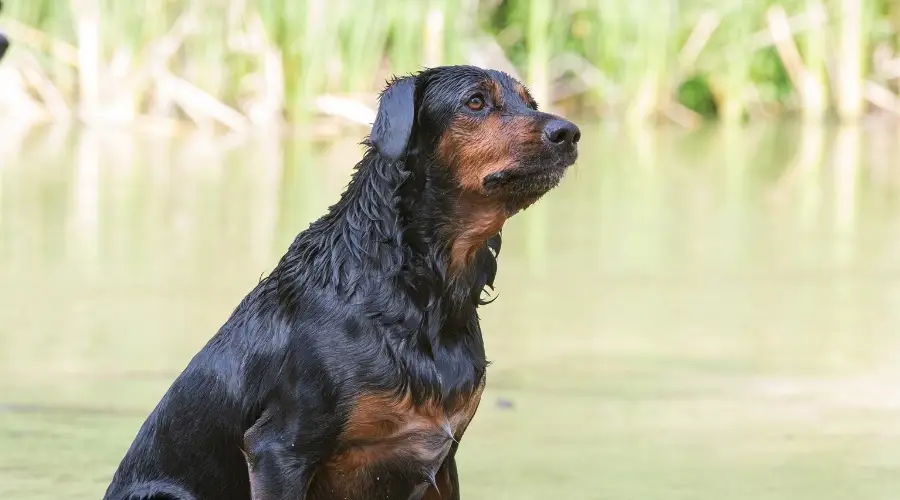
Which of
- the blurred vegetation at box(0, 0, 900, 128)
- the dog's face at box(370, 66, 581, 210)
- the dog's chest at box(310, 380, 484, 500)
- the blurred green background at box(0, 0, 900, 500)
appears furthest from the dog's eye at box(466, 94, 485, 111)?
the blurred vegetation at box(0, 0, 900, 128)

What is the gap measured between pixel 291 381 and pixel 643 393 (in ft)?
7.45

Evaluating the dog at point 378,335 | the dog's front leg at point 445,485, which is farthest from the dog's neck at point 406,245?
the dog's front leg at point 445,485

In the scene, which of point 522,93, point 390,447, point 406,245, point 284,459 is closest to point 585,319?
point 522,93

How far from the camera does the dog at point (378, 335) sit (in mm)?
3521

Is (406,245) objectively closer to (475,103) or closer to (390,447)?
(475,103)

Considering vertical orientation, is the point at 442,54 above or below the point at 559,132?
below

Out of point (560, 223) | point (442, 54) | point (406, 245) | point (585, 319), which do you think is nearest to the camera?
point (406, 245)

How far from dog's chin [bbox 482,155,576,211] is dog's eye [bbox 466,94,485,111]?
0.61 feet

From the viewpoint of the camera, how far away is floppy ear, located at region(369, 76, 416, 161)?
359 centimetres

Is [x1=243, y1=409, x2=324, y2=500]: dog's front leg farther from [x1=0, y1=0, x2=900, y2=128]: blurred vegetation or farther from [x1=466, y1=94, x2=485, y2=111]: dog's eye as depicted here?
[x1=0, y1=0, x2=900, y2=128]: blurred vegetation

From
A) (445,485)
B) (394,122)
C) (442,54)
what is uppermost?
(394,122)

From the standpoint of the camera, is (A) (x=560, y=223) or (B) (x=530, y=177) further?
(A) (x=560, y=223)

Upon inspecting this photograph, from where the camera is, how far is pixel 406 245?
3.71m

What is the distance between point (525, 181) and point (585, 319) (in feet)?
11.0
